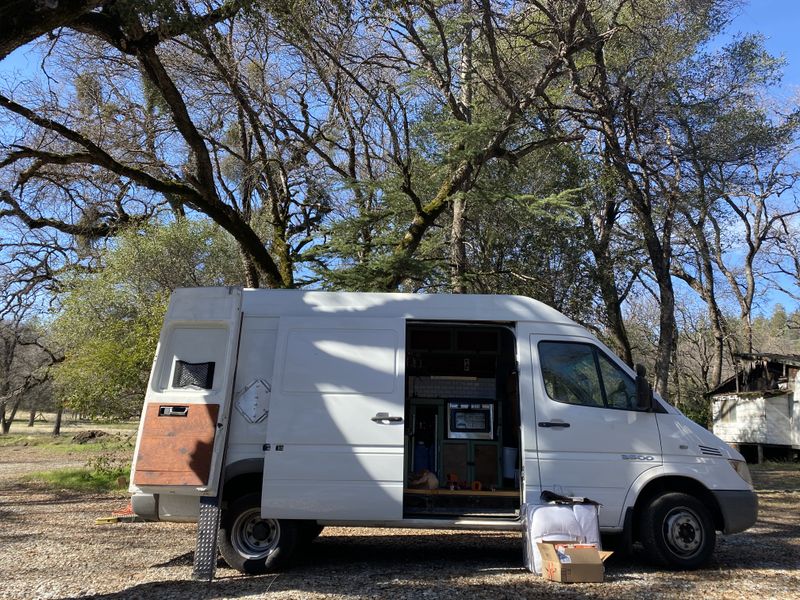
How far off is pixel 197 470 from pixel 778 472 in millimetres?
17576

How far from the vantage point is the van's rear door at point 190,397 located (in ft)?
20.9

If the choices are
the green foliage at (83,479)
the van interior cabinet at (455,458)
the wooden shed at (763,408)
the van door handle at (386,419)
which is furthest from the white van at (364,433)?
the wooden shed at (763,408)

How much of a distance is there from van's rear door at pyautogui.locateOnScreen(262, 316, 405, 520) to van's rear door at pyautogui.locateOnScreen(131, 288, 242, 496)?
1.71 ft

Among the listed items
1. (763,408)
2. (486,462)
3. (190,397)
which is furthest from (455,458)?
(763,408)

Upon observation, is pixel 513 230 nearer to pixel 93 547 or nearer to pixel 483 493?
pixel 483 493

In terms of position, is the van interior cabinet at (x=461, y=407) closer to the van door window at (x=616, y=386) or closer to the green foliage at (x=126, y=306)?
the van door window at (x=616, y=386)

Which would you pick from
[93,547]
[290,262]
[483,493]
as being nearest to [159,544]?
[93,547]

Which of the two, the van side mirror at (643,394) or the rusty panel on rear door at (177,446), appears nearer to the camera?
the rusty panel on rear door at (177,446)

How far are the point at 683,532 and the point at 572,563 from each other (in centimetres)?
146

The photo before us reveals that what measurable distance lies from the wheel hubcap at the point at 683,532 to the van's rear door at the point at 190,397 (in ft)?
15.0

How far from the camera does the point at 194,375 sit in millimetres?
6762

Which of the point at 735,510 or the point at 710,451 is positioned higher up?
the point at 710,451

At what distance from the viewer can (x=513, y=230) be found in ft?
50.9

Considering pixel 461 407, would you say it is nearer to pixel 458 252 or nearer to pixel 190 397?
pixel 190 397
